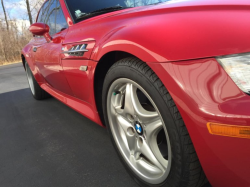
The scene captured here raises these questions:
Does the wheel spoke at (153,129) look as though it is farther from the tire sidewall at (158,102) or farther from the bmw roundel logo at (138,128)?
the tire sidewall at (158,102)

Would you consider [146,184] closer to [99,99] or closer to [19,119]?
[99,99]

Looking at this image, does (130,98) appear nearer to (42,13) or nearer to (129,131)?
(129,131)

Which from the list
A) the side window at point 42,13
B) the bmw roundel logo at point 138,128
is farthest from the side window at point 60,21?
the bmw roundel logo at point 138,128

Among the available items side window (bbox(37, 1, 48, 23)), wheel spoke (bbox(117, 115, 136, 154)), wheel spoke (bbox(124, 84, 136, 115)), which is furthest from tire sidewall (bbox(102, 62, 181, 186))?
side window (bbox(37, 1, 48, 23))

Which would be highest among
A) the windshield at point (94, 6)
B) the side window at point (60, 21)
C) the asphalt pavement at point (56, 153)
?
the windshield at point (94, 6)

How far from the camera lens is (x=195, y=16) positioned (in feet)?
3.76

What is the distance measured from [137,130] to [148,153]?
0.55 feet

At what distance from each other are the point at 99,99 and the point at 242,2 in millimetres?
1203

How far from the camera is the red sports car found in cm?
95

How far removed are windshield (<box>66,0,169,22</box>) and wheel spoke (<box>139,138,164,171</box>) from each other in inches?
55.5

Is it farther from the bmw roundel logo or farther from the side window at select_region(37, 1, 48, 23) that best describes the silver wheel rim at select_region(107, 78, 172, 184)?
the side window at select_region(37, 1, 48, 23)

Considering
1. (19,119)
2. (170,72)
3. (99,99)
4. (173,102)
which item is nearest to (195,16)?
(170,72)

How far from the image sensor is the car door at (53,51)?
2.40 metres

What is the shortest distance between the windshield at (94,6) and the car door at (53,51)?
198mm
